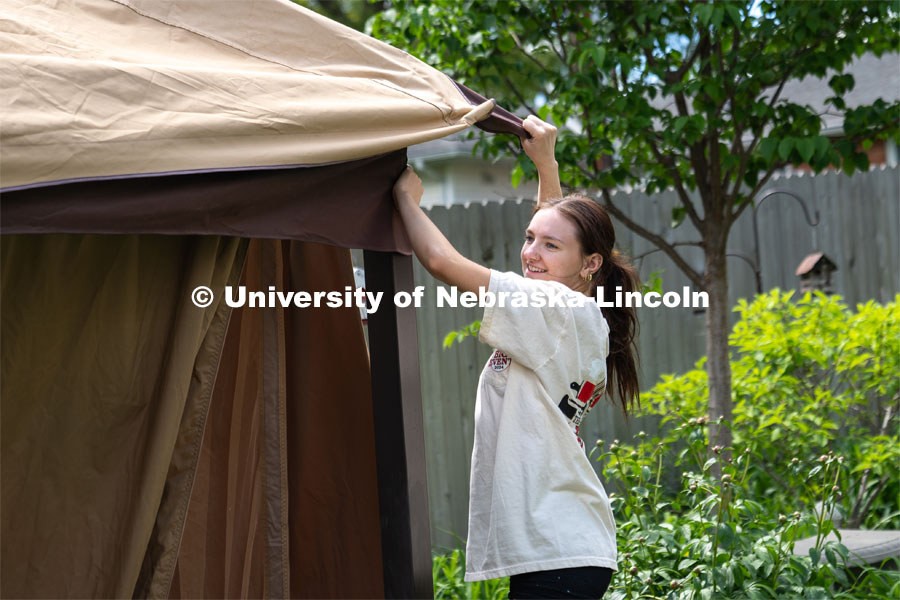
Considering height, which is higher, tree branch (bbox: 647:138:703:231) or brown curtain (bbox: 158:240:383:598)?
tree branch (bbox: 647:138:703:231)

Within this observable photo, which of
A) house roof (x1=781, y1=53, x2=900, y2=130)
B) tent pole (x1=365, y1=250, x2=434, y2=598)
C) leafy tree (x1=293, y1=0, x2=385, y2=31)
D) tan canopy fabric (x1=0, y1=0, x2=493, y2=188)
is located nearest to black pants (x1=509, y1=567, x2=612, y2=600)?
tent pole (x1=365, y1=250, x2=434, y2=598)

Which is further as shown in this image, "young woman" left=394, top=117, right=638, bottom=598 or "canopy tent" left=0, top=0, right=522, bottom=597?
"young woman" left=394, top=117, right=638, bottom=598

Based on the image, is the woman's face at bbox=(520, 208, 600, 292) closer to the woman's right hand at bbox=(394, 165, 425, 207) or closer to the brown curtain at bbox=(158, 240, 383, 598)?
the woman's right hand at bbox=(394, 165, 425, 207)

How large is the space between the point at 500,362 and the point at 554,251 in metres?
0.36

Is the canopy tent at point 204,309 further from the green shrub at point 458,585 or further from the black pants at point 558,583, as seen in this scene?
the green shrub at point 458,585

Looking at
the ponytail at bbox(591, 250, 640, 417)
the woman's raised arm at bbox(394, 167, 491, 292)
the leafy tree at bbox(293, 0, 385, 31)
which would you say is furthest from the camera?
the leafy tree at bbox(293, 0, 385, 31)

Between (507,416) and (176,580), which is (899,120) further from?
(176,580)

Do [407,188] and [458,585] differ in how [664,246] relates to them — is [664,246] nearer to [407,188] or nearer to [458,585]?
[458,585]

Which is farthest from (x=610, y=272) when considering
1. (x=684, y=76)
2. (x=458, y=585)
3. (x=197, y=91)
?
(x=684, y=76)

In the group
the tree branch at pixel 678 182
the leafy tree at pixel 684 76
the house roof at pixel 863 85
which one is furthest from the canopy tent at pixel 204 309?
the house roof at pixel 863 85

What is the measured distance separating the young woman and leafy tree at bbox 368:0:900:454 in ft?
6.73

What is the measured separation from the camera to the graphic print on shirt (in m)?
2.51

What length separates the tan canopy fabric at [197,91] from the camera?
189 cm

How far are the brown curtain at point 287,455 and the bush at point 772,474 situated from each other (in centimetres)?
100
